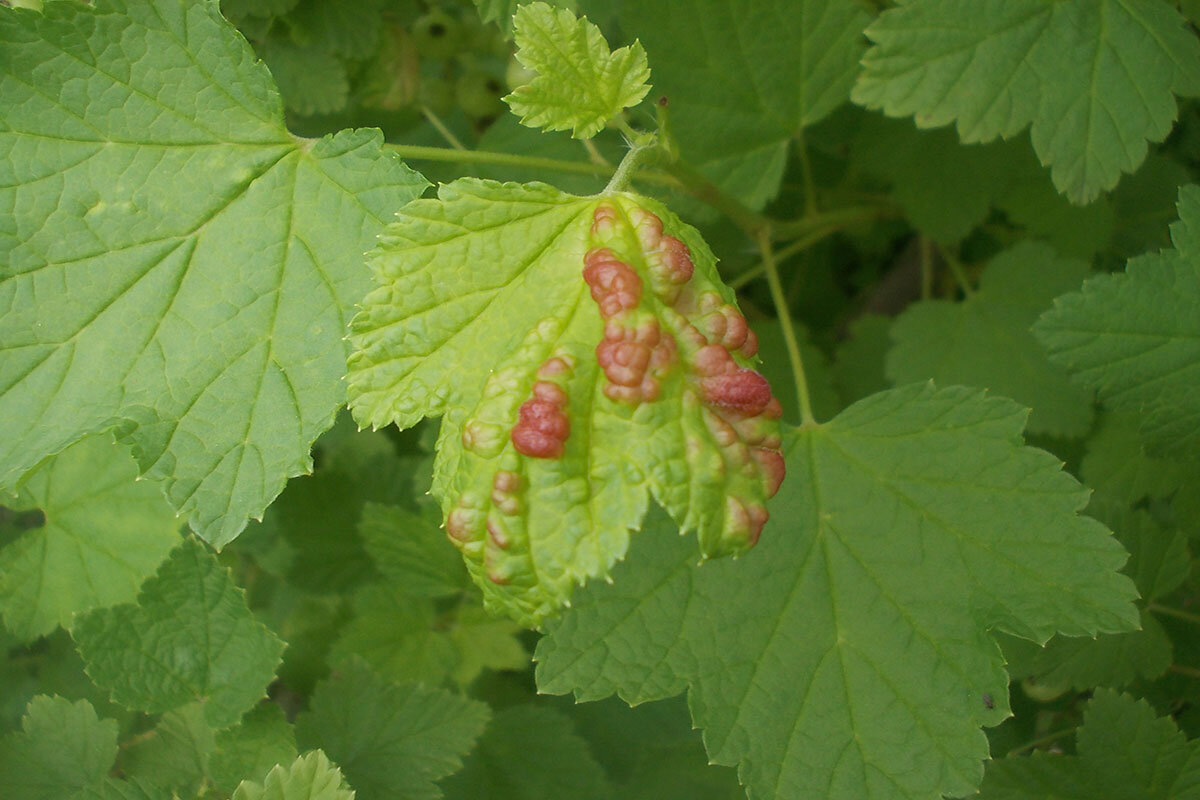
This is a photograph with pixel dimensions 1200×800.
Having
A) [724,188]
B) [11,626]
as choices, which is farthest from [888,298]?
[11,626]

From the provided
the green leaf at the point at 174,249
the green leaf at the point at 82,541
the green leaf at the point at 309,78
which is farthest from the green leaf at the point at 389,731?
the green leaf at the point at 309,78

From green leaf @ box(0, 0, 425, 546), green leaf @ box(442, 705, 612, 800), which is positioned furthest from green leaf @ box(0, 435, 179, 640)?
green leaf @ box(442, 705, 612, 800)

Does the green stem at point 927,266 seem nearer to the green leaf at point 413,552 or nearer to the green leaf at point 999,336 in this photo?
the green leaf at point 999,336

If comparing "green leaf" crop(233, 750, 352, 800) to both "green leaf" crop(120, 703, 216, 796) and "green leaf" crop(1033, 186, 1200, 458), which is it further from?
"green leaf" crop(1033, 186, 1200, 458)

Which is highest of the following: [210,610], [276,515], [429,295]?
[429,295]

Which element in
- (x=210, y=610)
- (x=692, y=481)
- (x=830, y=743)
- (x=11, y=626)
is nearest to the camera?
(x=692, y=481)

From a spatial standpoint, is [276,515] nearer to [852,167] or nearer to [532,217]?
[532,217]
